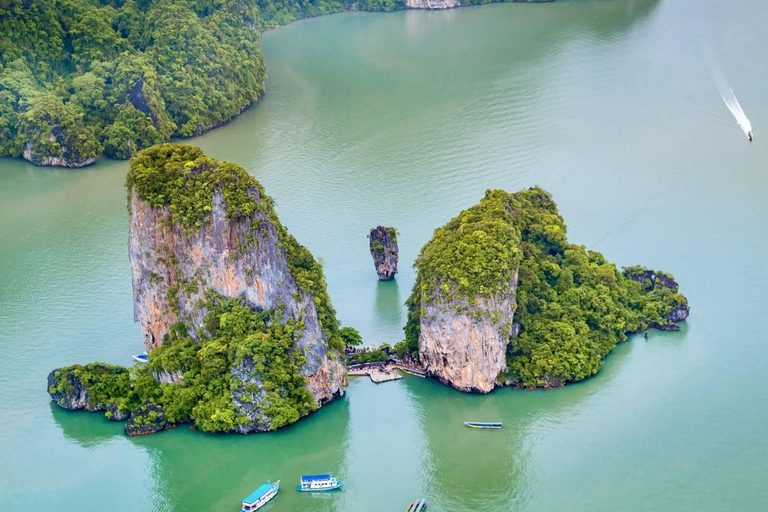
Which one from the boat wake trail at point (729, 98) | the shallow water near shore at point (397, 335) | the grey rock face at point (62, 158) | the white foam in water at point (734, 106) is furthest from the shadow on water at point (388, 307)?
the white foam in water at point (734, 106)

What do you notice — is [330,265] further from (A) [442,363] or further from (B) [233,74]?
(B) [233,74]

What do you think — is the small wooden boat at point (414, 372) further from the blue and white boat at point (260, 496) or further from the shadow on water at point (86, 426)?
the shadow on water at point (86, 426)

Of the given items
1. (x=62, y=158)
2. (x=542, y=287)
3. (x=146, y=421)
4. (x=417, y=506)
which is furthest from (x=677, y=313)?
(x=62, y=158)

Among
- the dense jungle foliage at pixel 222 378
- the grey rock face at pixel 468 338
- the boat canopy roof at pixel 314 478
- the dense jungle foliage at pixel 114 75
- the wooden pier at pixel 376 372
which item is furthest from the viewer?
the dense jungle foliage at pixel 114 75

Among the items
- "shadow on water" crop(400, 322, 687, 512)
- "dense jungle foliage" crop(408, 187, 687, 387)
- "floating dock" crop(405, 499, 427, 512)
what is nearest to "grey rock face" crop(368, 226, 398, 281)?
"dense jungle foliage" crop(408, 187, 687, 387)

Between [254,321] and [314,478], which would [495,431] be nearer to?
[314,478]

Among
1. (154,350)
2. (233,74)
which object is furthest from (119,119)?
(154,350)

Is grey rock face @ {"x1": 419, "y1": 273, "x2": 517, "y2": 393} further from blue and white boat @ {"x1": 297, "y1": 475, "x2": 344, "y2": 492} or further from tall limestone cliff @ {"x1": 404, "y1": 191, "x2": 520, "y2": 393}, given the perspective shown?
blue and white boat @ {"x1": 297, "y1": 475, "x2": 344, "y2": 492}
